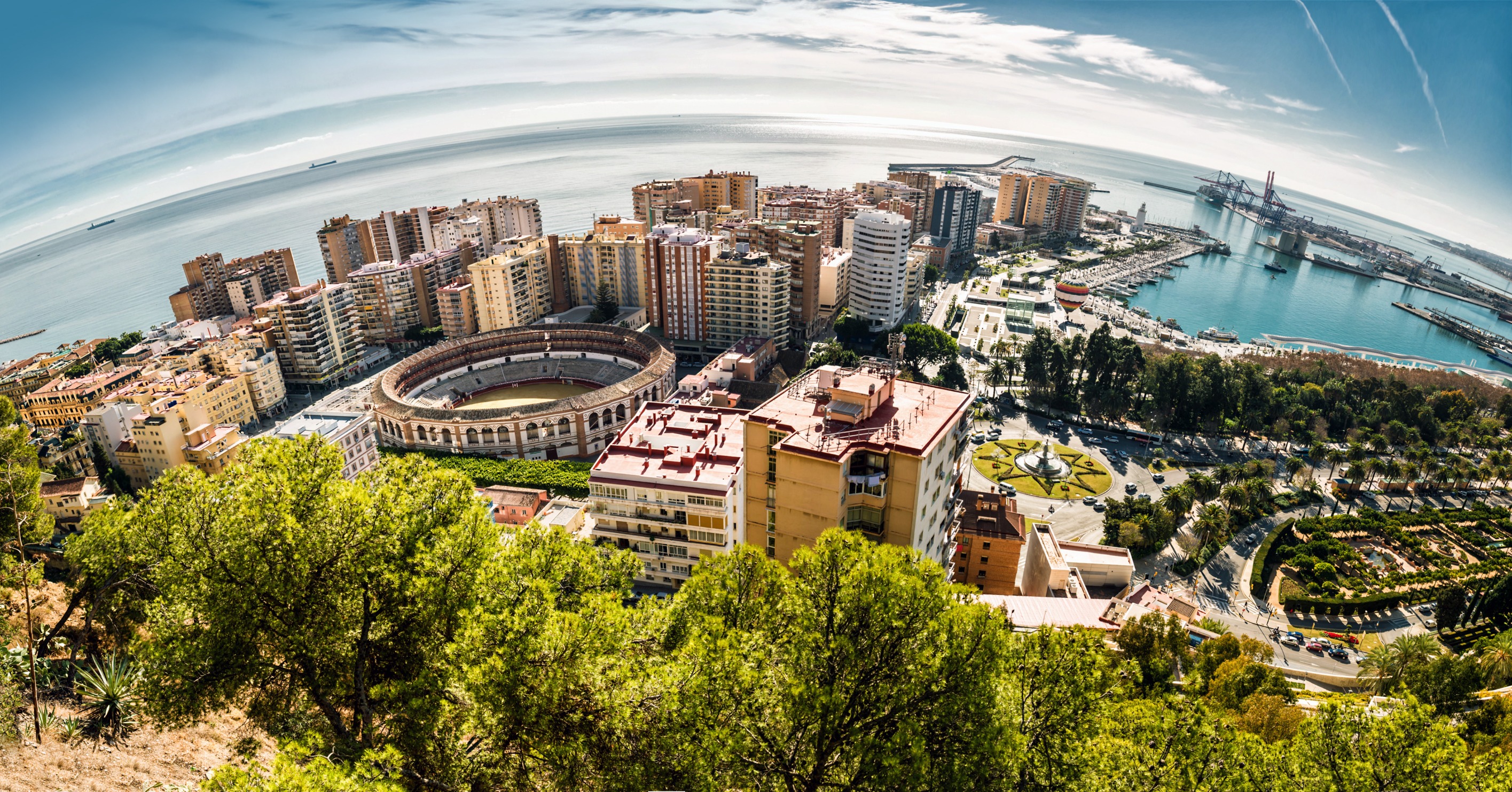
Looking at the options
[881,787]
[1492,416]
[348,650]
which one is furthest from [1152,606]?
[1492,416]

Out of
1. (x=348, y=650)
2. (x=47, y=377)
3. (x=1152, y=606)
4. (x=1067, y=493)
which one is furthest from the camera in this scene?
(x=47, y=377)

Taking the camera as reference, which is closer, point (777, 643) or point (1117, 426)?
point (777, 643)

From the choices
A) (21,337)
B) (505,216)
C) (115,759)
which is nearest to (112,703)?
(115,759)

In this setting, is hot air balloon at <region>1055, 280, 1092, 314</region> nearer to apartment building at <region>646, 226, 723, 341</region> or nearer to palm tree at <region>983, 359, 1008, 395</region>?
palm tree at <region>983, 359, 1008, 395</region>

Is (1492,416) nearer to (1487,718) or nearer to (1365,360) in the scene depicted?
(1365,360)

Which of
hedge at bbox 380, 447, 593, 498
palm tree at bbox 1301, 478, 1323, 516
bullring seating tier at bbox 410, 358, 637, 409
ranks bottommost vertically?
palm tree at bbox 1301, 478, 1323, 516

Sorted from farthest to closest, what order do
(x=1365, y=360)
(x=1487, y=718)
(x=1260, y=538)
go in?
(x=1365, y=360) → (x=1260, y=538) → (x=1487, y=718)

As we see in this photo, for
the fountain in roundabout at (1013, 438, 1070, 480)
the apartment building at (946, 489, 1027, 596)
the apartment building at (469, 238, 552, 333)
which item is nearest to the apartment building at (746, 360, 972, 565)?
the apartment building at (946, 489, 1027, 596)
